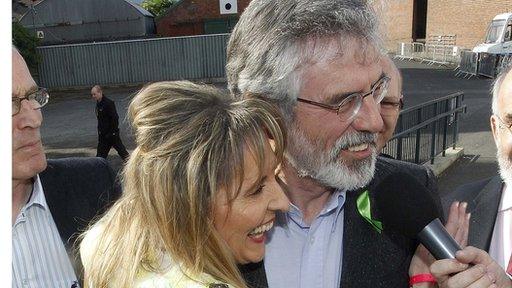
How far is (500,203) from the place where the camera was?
240 cm

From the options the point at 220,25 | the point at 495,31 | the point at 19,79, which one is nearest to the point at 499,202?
the point at 19,79

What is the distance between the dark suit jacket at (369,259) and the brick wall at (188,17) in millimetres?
26186

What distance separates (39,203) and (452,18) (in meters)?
29.4

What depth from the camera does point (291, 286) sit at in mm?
1869

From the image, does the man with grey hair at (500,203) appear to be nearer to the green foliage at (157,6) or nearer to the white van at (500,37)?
the white van at (500,37)

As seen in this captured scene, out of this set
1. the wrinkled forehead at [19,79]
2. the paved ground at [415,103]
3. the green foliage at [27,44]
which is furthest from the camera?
the green foliage at [27,44]

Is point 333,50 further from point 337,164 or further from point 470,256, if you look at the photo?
point 470,256

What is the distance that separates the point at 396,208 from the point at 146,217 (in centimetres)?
82

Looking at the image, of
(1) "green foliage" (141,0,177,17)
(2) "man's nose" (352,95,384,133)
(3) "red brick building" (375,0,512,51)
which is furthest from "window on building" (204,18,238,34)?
(2) "man's nose" (352,95,384,133)

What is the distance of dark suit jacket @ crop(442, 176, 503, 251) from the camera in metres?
2.35

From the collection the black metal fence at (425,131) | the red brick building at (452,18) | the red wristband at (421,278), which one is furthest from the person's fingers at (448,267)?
the red brick building at (452,18)

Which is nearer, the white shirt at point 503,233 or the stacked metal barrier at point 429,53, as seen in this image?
the white shirt at point 503,233

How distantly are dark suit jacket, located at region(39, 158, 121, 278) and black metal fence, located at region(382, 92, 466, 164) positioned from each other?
14.2 feet

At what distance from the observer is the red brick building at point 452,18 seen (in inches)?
1041
